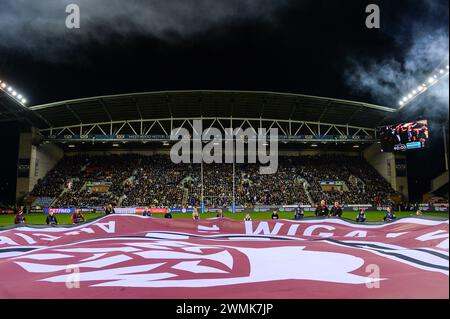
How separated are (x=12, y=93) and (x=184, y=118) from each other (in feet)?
63.5

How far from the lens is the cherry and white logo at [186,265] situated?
481cm

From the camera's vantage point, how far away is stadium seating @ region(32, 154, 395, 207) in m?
38.9

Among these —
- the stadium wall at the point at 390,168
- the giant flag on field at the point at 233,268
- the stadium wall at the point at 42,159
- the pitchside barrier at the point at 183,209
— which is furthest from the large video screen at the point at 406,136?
the stadium wall at the point at 42,159

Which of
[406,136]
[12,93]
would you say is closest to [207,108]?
[12,93]

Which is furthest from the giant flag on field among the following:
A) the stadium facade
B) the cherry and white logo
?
the stadium facade

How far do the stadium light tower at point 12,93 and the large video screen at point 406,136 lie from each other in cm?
3960

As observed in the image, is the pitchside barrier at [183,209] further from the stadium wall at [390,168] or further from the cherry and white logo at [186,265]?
the cherry and white logo at [186,265]

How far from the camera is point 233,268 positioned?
5559 millimetres

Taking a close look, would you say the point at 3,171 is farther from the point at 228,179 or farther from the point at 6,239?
the point at 6,239

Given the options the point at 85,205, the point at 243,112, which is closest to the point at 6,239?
the point at 85,205

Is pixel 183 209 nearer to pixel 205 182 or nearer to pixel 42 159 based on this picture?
pixel 205 182

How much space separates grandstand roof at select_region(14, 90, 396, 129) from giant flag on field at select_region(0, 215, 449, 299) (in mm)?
29227

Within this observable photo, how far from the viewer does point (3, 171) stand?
3725cm

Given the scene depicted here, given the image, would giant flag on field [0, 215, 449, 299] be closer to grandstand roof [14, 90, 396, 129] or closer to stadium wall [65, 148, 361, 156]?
grandstand roof [14, 90, 396, 129]
